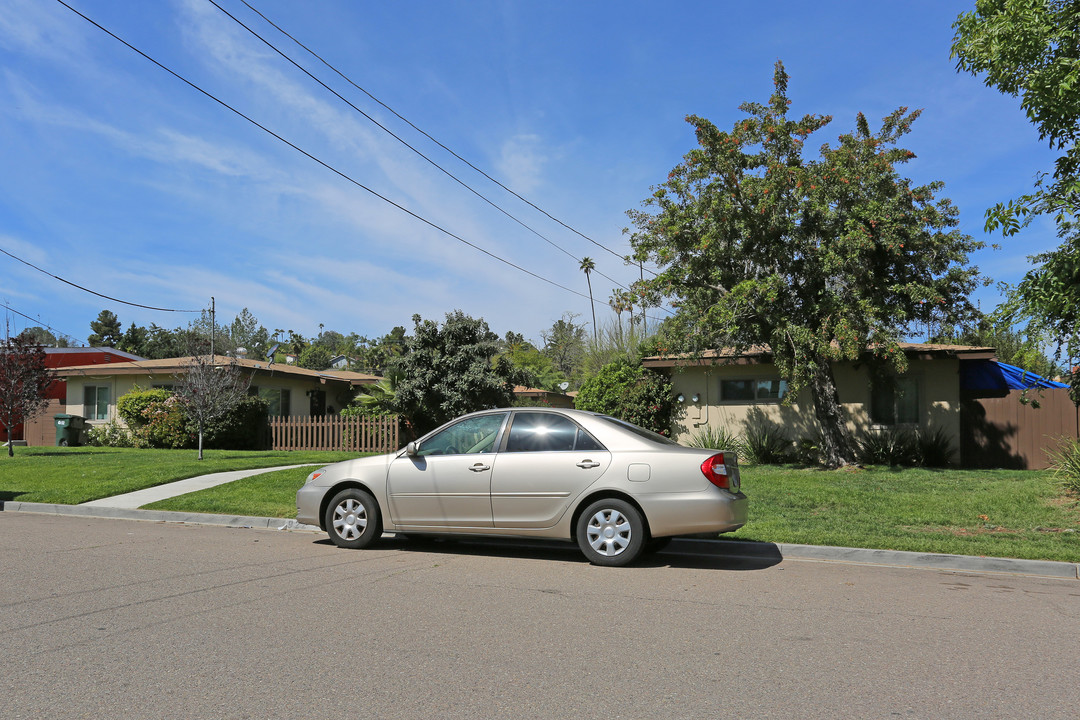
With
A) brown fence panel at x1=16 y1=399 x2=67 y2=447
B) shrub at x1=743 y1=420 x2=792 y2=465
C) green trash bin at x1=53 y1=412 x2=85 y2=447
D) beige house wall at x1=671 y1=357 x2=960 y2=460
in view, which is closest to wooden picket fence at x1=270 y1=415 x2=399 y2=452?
green trash bin at x1=53 y1=412 x2=85 y2=447

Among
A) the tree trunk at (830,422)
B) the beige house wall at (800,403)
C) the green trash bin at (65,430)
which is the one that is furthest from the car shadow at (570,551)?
the green trash bin at (65,430)

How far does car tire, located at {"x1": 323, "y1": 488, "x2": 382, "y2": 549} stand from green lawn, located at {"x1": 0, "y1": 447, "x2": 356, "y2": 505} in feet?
20.2

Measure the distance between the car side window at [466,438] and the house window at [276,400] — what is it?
64.6 ft

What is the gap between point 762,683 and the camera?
4227 mm

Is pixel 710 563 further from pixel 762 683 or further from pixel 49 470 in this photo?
pixel 49 470

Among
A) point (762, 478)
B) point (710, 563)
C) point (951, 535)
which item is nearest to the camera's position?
point (710, 563)

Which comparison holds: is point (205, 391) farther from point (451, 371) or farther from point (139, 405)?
point (139, 405)

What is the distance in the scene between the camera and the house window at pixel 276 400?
27.5 m

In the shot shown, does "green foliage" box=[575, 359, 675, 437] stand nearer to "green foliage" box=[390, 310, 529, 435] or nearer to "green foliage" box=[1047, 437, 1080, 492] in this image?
"green foliage" box=[390, 310, 529, 435]

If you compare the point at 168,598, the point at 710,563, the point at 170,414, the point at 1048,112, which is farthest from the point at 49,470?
the point at 1048,112

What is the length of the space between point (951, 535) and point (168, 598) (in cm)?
819

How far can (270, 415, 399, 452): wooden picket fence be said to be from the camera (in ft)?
74.7

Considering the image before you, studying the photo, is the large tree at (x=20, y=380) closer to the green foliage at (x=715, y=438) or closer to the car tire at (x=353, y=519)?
the car tire at (x=353, y=519)

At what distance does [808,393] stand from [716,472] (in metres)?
13.7
